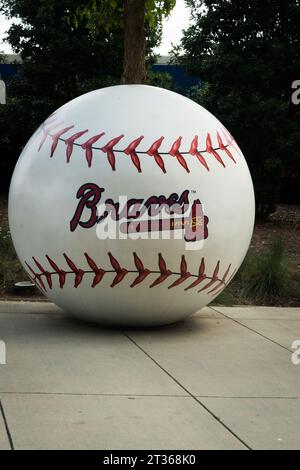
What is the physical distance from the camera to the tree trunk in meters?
9.01

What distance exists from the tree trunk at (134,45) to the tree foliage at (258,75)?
597cm

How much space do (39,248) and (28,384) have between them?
173 centimetres

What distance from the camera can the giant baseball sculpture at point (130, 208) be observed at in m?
6.73

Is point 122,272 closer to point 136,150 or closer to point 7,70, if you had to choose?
point 136,150

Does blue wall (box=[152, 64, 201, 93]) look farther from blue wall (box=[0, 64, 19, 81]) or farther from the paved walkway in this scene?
the paved walkway

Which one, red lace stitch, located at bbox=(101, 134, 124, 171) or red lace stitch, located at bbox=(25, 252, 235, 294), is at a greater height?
red lace stitch, located at bbox=(101, 134, 124, 171)

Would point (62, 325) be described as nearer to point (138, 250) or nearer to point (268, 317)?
point (138, 250)

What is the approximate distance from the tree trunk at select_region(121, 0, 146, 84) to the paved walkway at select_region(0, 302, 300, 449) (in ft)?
9.17

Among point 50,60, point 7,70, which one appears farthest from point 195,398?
point 7,70

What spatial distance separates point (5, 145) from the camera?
64.5 ft

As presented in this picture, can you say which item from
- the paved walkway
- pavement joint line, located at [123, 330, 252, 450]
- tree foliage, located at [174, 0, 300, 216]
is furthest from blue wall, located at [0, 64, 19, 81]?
pavement joint line, located at [123, 330, 252, 450]

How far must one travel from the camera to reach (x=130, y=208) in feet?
22.0

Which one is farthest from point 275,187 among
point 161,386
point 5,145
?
point 161,386

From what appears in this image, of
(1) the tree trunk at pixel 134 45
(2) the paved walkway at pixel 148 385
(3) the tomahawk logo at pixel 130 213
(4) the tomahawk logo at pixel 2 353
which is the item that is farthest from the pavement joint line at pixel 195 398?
(1) the tree trunk at pixel 134 45
